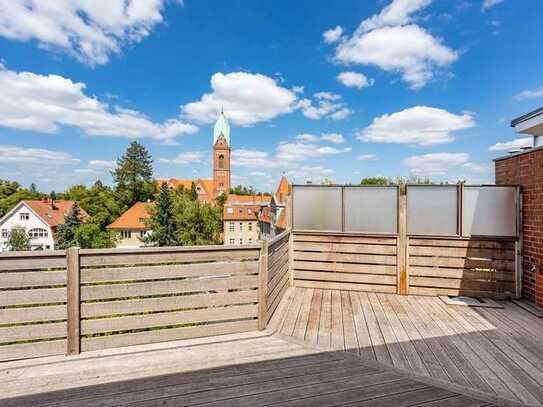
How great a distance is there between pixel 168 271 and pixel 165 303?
31cm

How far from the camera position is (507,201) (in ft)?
13.1

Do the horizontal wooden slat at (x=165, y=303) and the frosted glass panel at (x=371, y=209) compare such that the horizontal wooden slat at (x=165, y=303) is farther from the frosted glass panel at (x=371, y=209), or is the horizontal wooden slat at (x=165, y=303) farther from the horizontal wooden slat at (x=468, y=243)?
the horizontal wooden slat at (x=468, y=243)

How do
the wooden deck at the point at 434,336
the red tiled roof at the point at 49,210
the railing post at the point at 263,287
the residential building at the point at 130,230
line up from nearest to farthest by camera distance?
the wooden deck at the point at 434,336
the railing post at the point at 263,287
the red tiled roof at the point at 49,210
the residential building at the point at 130,230

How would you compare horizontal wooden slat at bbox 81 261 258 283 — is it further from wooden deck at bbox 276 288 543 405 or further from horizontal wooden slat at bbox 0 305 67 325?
wooden deck at bbox 276 288 543 405

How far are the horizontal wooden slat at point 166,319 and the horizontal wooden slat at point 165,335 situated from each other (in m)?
0.06

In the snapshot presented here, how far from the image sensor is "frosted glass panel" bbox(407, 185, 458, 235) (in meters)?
4.09

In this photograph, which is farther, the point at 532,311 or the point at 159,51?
the point at 159,51

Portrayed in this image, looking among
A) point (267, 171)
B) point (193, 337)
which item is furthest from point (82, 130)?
point (193, 337)

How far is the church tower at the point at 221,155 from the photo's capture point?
5700 cm

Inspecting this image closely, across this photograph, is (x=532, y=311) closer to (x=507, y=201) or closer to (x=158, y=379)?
(x=507, y=201)

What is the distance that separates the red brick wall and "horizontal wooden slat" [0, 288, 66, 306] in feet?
18.1

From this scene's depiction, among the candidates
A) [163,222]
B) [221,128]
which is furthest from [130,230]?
[221,128]

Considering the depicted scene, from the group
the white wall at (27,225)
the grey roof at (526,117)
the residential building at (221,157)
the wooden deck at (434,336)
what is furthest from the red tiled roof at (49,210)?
the grey roof at (526,117)

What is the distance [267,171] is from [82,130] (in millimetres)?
23780
